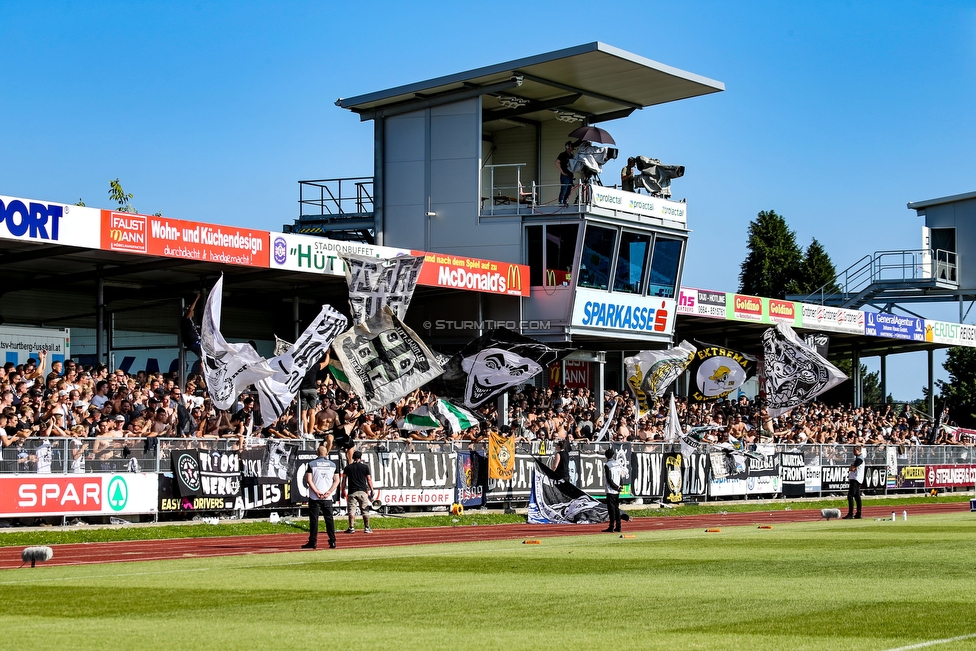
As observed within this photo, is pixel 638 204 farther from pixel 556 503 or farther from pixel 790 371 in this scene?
pixel 556 503

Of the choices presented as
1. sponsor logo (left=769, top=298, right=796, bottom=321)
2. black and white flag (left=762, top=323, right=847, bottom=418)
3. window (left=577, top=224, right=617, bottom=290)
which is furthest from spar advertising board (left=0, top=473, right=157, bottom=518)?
sponsor logo (left=769, top=298, right=796, bottom=321)

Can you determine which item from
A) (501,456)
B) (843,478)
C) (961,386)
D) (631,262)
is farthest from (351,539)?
(961,386)

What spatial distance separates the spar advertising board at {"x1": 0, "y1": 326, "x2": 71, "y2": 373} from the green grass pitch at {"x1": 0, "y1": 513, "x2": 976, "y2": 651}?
553 inches

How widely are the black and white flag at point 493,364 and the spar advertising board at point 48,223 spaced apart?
32.8ft

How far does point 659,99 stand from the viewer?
47.7 metres

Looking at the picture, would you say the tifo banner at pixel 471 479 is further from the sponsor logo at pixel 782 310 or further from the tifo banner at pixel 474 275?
the sponsor logo at pixel 782 310

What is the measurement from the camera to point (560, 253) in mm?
43094

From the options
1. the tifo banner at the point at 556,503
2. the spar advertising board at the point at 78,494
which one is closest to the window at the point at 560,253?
the tifo banner at the point at 556,503

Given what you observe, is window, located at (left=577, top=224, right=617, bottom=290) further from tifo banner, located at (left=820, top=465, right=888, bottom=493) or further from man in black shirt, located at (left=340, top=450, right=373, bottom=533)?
man in black shirt, located at (left=340, top=450, right=373, bottom=533)

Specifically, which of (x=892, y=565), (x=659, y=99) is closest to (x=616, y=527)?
(x=892, y=565)

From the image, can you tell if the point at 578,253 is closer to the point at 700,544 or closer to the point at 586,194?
the point at 586,194

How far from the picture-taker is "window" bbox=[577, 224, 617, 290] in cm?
4294

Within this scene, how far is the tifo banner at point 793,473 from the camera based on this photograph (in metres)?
43.2

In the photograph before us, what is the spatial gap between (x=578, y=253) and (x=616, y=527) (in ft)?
51.5
